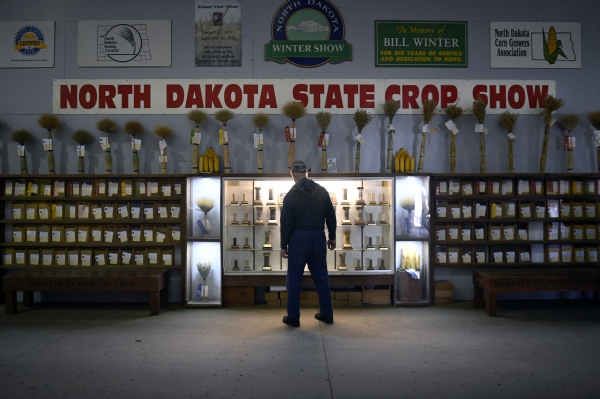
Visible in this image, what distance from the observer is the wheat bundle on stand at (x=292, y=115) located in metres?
6.93

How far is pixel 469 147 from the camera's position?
24.1ft

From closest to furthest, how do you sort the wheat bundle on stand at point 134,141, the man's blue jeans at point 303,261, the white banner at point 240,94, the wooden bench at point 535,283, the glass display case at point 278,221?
the man's blue jeans at point 303,261 → the wooden bench at point 535,283 → the glass display case at point 278,221 → the wheat bundle on stand at point 134,141 → the white banner at point 240,94

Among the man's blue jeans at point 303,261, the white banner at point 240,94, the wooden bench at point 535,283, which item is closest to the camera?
the man's blue jeans at point 303,261

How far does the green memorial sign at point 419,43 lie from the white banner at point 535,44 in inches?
22.3

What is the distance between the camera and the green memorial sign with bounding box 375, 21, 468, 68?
7270 millimetres

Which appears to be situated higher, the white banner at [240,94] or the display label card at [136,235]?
the white banner at [240,94]

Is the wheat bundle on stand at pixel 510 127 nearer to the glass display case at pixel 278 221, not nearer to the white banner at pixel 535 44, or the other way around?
the white banner at pixel 535 44

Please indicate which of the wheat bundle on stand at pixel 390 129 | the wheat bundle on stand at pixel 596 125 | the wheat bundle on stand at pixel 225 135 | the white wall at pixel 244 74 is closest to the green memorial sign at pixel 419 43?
the white wall at pixel 244 74

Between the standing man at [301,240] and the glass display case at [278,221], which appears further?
the glass display case at [278,221]

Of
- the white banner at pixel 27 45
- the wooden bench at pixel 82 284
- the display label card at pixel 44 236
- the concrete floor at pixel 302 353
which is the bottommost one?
the concrete floor at pixel 302 353

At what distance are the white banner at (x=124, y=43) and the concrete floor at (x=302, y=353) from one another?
3.68 meters

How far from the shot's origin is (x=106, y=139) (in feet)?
22.9

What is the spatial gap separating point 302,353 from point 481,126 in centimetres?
433

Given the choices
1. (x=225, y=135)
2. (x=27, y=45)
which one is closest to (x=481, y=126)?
(x=225, y=135)
